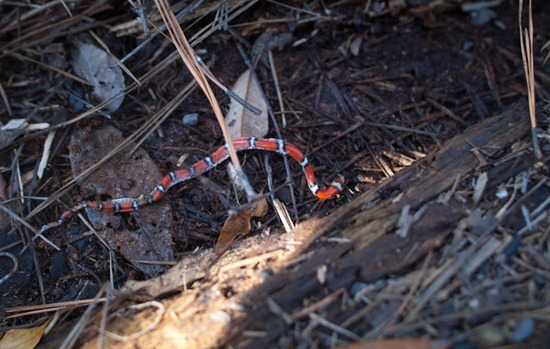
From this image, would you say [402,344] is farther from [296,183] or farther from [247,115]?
[247,115]

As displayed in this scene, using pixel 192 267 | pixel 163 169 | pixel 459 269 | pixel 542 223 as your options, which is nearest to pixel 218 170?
pixel 163 169

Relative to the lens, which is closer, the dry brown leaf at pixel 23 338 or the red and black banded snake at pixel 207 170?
the dry brown leaf at pixel 23 338

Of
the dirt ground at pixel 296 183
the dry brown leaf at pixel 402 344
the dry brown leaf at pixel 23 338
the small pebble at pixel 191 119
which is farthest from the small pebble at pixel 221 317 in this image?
the small pebble at pixel 191 119

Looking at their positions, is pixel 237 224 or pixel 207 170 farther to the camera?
pixel 207 170

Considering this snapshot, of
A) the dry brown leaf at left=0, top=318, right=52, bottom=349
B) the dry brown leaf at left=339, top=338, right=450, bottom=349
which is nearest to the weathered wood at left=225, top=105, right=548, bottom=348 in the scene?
the dry brown leaf at left=339, top=338, right=450, bottom=349

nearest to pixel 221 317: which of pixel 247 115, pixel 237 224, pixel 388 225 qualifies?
pixel 237 224

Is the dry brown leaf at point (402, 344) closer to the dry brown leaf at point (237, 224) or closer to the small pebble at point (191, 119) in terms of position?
the dry brown leaf at point (237, 224)
